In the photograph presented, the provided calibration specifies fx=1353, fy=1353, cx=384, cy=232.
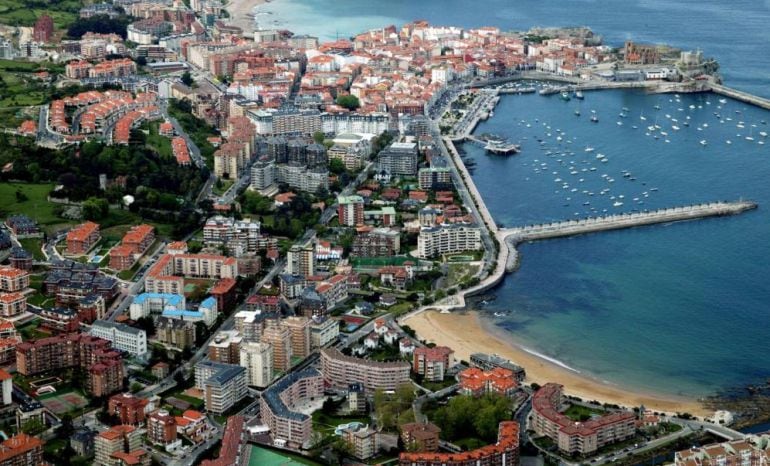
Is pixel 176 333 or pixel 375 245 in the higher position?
pixel 375 245

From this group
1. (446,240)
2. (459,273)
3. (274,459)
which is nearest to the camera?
(274,459)

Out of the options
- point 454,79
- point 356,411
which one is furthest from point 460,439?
point 454,79

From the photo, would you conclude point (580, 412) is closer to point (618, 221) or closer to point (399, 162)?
point (618, 221)

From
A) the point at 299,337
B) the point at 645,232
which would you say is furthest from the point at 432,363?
the point at 645,232

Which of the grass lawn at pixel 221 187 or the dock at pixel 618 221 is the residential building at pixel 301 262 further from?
the grass lawn at pixel 221 187

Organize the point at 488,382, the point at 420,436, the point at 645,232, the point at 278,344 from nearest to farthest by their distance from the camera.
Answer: the point at 420,436
the point at 488,382
the point at 278,344
the point at 645,232

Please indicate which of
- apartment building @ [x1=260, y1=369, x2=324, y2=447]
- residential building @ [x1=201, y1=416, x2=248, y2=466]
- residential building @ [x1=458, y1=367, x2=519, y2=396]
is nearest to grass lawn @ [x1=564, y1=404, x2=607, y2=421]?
residential building @ [x1=458, y1=367, x2=519, y2=396]
